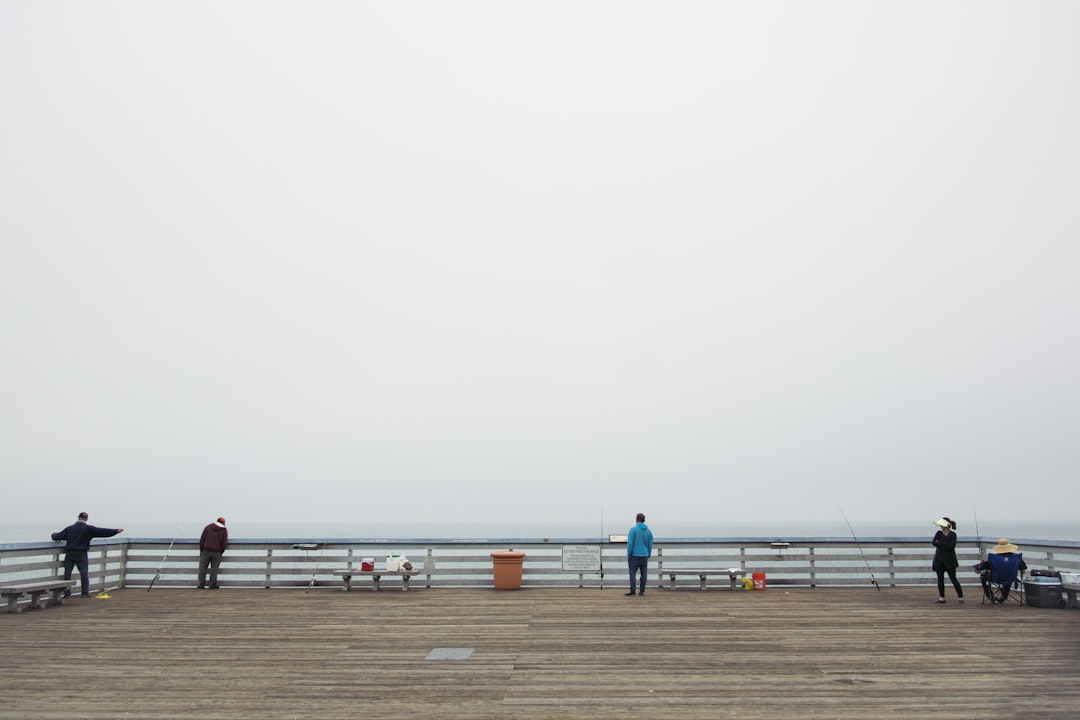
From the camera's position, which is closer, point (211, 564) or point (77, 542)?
point (77, 542)

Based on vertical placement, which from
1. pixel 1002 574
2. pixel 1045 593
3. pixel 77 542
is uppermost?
pixel 77 542

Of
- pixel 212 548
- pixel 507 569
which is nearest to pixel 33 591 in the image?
pixel 212 548

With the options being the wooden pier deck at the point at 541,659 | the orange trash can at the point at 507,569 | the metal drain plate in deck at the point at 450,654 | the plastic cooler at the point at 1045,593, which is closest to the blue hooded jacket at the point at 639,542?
the wooden pier deck at the point at 541,659

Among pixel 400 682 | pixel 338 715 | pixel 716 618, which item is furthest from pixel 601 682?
pixel 716 618

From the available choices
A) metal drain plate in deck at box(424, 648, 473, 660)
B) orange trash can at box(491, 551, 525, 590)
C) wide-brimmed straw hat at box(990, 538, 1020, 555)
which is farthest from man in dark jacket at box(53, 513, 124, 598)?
wide-brimmed straw hat at box(990, 538, 1020, 555)

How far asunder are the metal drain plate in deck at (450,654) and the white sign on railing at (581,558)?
7.63 m

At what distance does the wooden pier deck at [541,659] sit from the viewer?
7.82 meters

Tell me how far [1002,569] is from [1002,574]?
99 millimetres

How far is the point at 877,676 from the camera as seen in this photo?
897 centimetres

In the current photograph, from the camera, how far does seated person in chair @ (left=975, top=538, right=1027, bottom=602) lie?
14766mm

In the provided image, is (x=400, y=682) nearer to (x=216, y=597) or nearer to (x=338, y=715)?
(x=338, y=715)

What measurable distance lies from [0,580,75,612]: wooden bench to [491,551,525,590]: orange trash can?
858cm

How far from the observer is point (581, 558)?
18.0 metres

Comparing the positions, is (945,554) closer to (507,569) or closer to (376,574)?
(507,569)
